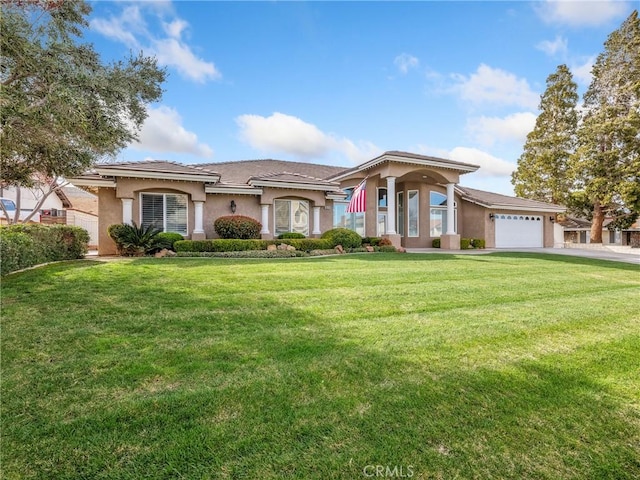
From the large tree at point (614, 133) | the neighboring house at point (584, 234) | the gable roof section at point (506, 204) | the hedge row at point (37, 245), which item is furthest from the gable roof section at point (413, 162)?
the neighboring house at point (584, 234)

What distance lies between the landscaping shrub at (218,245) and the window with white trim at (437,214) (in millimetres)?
13217

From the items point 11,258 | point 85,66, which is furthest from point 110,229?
point 85,66

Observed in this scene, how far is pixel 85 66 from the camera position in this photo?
Result: 253 inches

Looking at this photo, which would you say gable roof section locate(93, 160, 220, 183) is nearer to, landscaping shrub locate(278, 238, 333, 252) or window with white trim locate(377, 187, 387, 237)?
landscaping shrub locate(278, 238, 333, 252)

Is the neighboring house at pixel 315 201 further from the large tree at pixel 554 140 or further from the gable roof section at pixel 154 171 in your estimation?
the large tree at pixel 554 140

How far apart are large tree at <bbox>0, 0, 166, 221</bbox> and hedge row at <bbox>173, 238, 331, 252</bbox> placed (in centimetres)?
603

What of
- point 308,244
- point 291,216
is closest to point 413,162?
point 291,216

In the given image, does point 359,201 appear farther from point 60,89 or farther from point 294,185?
point 60,89

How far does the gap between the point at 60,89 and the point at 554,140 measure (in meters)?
38.4

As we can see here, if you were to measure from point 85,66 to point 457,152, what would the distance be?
4096 cm

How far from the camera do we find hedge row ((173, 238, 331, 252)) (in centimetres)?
1388

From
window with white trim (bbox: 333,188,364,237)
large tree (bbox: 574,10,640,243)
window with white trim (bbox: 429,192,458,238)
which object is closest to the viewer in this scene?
window with white trim (bbox: 333,188,364,237)

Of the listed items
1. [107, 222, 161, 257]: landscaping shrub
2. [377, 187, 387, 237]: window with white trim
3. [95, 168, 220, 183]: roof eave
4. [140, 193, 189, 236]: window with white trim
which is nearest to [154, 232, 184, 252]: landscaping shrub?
[107, 222, 161, 257]: landscaping shrub

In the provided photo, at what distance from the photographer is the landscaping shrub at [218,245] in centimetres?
1384
